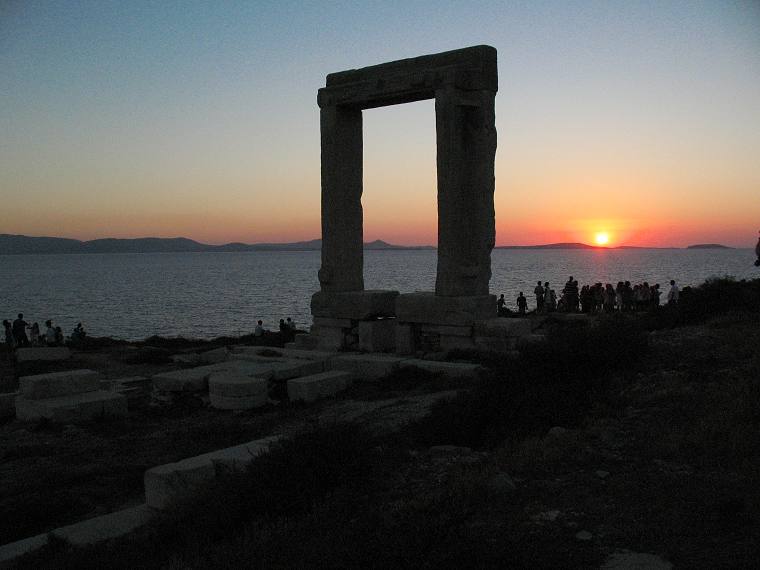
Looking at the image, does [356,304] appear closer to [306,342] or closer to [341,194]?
[306,342]

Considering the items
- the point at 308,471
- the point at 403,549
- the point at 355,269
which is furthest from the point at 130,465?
the point at 355,269

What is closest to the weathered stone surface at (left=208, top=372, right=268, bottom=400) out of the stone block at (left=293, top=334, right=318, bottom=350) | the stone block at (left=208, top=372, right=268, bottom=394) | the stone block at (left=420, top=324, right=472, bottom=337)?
the stone block at (left=208, top=372, right=268, bottom=394)

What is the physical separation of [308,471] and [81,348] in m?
16.0

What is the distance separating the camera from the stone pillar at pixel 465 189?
1296 cm

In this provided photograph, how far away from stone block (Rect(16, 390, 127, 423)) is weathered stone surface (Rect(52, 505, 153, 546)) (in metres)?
4.44

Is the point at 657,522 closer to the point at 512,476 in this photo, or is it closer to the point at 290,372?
the point at 512,476

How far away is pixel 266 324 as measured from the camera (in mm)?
45094

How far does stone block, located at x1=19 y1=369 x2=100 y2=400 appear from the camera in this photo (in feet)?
36.3

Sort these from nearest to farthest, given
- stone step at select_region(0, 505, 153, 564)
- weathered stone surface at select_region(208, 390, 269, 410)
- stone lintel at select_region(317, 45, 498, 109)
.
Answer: stone step at select_region(0, 505, 153, 564)
weathered stone surface at select_region(208, 390, 269, 410)
stone lintel at select_region(317, 45, 498, 109)

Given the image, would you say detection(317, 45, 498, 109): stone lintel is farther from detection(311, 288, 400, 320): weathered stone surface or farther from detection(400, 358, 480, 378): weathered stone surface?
detection(400, 358, 480, 378): weathered stone surface

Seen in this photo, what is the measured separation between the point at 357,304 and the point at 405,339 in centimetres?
128

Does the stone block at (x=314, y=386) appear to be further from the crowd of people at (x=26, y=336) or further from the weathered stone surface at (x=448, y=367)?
the crowd of people at (x=26, y=336)

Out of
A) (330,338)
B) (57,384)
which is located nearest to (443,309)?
(330,338)

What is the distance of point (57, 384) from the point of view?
1124cm
